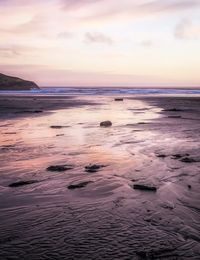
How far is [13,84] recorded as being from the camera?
128375mm

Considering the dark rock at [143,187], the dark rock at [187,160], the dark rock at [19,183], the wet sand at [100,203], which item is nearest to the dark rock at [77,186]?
the wet sand at [100,203]

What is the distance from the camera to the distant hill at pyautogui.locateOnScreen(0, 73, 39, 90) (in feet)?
409

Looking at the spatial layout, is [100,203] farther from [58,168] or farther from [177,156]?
[177,156]

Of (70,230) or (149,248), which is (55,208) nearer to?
(70,230)

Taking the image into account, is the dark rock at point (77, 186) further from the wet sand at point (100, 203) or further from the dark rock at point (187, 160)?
the dark rock at point (187, 160)

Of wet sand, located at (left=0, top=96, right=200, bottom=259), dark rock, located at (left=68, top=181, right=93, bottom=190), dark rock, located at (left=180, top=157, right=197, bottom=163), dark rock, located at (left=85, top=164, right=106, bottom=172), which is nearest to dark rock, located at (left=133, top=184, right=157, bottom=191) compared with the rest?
wet sand, located at (left=0, top=96, right=200, bottom=259)

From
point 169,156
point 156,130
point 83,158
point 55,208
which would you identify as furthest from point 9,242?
point 156,130

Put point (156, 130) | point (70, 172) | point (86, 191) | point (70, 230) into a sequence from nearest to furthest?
point (70, 230) → point (86, 191) → point (70, 172) → point (156, 130)

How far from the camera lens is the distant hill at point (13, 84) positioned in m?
125

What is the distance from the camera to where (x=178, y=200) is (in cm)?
645

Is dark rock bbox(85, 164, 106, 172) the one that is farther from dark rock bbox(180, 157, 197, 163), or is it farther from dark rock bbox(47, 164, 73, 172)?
dark rock bbox(180, 157, 197, 163)

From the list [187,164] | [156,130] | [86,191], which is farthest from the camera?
[156,130]

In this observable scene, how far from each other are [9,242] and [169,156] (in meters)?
6.83

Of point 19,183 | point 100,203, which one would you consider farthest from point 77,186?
point 19,183
